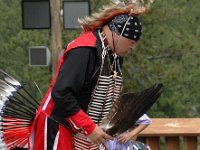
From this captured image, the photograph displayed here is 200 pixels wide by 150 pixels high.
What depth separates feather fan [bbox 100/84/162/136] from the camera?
2.88m

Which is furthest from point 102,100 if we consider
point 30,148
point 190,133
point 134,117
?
point 190,133

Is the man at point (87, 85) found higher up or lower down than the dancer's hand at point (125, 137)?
higher up

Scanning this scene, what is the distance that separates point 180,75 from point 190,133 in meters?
17.2

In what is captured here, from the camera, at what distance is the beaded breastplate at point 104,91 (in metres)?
2.90

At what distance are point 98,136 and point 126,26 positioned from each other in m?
0.54

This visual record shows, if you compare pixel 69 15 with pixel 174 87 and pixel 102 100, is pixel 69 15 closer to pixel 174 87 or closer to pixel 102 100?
pixel 102 100

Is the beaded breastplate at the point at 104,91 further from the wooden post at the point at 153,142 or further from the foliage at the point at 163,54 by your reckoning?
the foliage at the point at 163,54

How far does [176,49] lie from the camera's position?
70.1 feet

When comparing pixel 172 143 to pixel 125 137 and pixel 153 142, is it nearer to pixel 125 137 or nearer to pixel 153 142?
pixel 153 142

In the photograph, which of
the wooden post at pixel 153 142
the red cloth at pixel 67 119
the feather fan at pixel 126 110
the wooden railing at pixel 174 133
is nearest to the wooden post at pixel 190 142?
the wooden railing at pixel 174 133

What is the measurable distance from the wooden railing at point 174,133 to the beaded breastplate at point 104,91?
44.5 inches

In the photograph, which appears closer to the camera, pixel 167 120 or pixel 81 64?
pixel 81 64

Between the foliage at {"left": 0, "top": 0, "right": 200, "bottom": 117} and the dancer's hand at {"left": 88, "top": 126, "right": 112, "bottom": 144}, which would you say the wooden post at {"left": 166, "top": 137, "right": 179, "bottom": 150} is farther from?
the foliage at {"left": 0, "top": 0, "right": 200, "bottom": 117}

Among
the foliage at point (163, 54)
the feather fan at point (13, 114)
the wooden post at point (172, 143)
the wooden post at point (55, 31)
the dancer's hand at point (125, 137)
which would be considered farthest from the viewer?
the foliage at point (163, 54)
